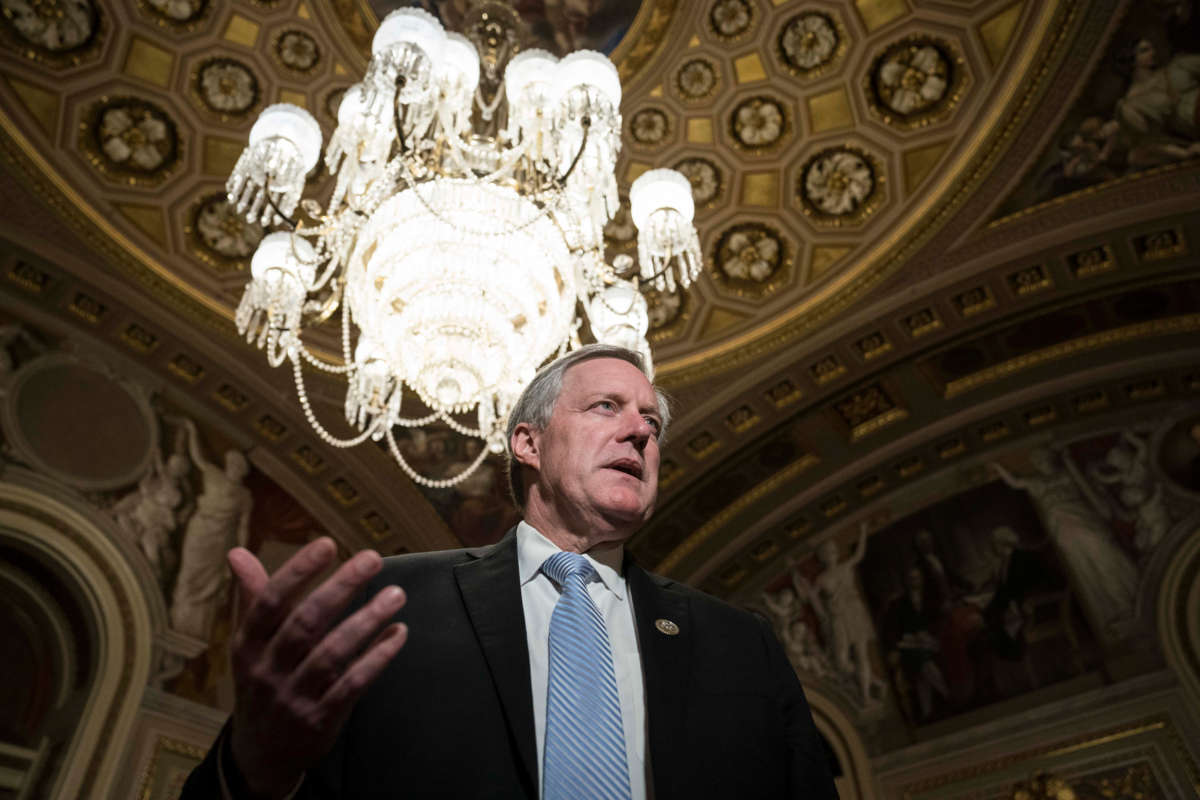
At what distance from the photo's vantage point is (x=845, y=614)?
10.2m

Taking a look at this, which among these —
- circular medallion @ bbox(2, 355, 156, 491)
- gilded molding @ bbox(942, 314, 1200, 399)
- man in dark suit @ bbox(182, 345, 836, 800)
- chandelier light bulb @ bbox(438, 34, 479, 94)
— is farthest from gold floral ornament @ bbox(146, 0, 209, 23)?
gilded molding @ bbox(942, 314, 1200, 399)

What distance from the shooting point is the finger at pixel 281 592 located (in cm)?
123

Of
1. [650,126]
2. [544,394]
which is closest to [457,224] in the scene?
[544,394]

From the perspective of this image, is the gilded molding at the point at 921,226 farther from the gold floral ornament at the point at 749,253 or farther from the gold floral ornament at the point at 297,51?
the gold floral ornament at the point at 297,51

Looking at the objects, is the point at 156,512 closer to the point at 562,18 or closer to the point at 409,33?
the point at 409,33

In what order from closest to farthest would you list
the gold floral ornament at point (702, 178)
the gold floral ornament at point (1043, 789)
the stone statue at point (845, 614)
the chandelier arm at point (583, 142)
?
the chandelier arm at point (583, 142)
the gold floral ornament at point (1043, 789)
the gold floral ornament at point (702, 178)
the stone statue at point (845, 614)

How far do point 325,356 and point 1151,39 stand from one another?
8.89 m

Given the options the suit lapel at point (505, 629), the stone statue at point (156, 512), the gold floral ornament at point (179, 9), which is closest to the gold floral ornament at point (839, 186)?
the gold floral ornament at point (179, 9)

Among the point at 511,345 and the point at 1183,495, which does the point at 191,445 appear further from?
the point at 1183,495

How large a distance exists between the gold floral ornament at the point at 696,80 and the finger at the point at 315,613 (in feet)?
27.8

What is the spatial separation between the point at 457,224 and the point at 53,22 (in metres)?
5.12

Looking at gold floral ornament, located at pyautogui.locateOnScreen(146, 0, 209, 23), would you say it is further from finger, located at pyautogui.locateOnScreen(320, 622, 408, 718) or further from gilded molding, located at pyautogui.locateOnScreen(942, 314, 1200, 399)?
gilded molding, located at pyautogui.locateOnScreen(942, 314, 1200, 399)

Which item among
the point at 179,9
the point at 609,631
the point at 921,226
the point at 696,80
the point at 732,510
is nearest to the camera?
the point at 609,631

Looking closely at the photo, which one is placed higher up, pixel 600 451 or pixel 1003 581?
pixel 1003 581
